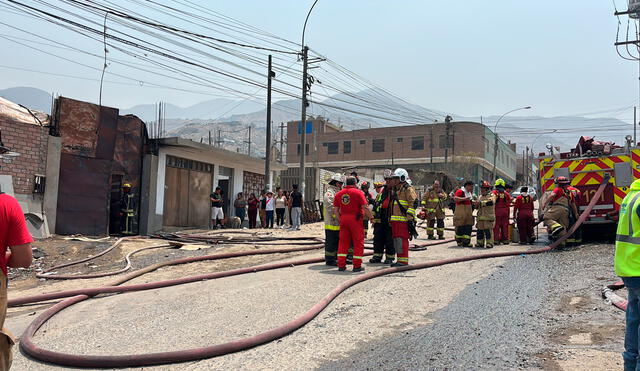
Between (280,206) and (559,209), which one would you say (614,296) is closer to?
(559,209)

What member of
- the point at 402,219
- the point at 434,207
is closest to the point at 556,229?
the point at 434,207

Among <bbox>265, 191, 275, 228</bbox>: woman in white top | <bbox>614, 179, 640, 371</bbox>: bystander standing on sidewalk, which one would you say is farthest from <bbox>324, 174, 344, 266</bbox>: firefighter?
<bbox>265, 191, 275, 228</bbox>: woman in white top

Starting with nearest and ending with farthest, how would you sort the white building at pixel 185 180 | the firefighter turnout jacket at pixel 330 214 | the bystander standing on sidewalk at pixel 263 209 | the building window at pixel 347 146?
the firefighter turnout jacket at pixel 330 214 < the white building at pixel 185 180 < the bystander standing on sidewalk at pixel 263 209 < the building window at pixel 347 146

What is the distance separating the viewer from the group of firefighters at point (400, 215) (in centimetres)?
809

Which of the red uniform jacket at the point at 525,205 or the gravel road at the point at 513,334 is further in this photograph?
the red uniform jacket at the point at 525,205

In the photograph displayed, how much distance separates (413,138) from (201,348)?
5586cm

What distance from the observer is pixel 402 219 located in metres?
8.23

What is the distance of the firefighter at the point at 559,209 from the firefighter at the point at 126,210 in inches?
467

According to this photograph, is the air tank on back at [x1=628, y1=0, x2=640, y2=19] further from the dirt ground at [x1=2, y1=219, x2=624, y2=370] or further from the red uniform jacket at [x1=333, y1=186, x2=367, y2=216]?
the red uniform jacket at [x1=333, y1=186, x2=367, y2=216]

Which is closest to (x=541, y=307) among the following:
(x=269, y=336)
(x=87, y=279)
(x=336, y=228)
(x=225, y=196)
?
(x=269, y=336)

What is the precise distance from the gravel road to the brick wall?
1101 cm

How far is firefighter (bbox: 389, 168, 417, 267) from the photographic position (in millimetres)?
8203

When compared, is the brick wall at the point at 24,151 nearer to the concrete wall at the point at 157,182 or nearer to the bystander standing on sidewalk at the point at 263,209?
the concrete wall at the point at 157,182

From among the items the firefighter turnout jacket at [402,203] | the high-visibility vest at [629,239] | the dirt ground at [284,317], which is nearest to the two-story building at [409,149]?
the firefighter turnout jacket at [402,203]
